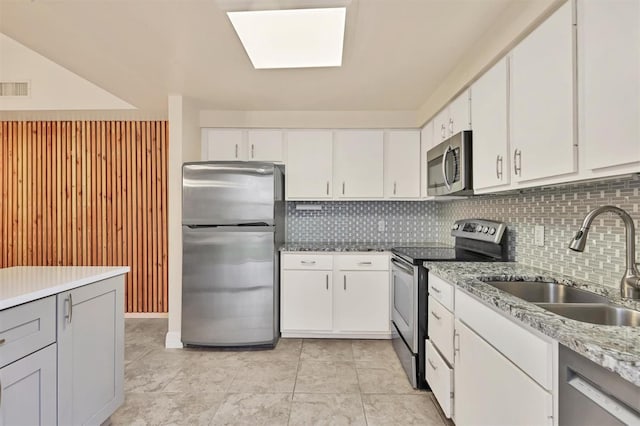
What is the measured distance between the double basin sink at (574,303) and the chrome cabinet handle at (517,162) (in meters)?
0.56

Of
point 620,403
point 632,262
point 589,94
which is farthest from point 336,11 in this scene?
point 620,403

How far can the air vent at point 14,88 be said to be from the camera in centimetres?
335

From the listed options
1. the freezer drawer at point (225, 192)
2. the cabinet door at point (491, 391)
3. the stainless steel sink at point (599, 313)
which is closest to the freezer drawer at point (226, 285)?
the freezer drawer at point (225, 192)

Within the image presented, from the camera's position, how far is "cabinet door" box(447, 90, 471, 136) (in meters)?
2.25

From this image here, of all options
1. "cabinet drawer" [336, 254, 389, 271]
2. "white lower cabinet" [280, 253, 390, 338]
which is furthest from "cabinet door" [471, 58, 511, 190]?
"white lower cabinet" [280, 253, 390, 338]

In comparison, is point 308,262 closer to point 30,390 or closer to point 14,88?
point 30,390

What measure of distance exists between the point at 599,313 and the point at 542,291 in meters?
0.39

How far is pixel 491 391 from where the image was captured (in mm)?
1337

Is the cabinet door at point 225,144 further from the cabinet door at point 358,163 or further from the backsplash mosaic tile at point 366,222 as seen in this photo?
the cabinet door at point 358,163

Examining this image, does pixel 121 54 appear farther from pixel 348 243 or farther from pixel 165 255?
pixel 348 243

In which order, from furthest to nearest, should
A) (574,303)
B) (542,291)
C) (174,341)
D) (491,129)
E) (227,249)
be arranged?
(174,341)
(227,249)
(491,129)
(542,291)
(574,303)

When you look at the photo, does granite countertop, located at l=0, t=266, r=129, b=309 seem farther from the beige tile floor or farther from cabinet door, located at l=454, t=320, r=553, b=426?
cabinet door, located at l=454, t=320, r=553, b=426

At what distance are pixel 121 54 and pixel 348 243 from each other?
2651mm

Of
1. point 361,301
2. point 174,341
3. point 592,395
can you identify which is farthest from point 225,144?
point 592,395
